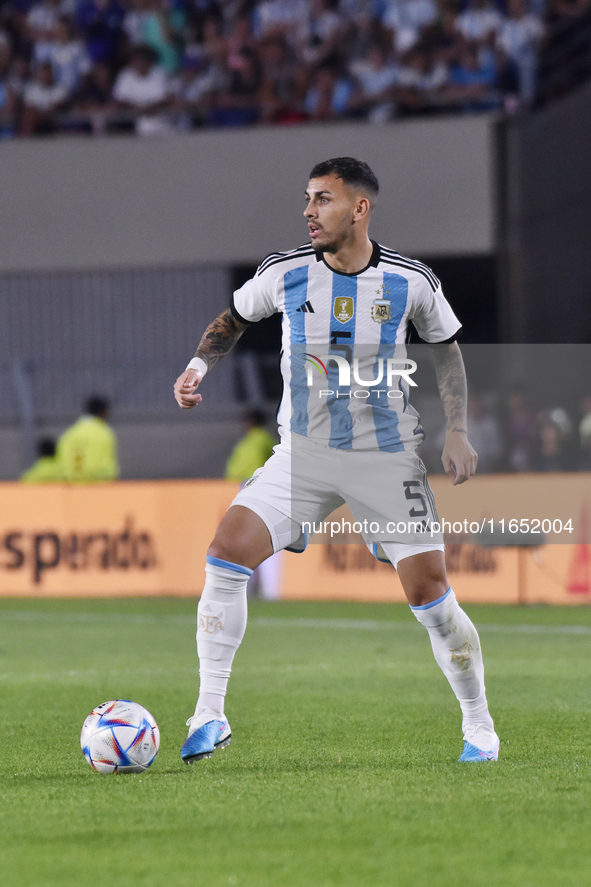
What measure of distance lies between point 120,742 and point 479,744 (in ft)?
4.85

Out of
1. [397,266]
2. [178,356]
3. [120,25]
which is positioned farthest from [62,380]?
[397,266]

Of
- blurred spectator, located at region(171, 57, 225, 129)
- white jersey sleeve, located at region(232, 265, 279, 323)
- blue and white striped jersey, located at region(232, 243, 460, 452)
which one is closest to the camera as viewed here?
blue and white striped jersey, located at region(232, 243, 460, 452)

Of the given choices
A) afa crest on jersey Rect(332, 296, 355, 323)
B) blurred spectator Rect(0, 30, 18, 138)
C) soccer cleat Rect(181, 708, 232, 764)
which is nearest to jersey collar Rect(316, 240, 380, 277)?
afa crest on jersey Rect(332, 296, 355, 323)

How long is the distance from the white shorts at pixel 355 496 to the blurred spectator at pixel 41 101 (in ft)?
47.7

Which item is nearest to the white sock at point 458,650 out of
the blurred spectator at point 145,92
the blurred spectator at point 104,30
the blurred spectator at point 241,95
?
the blurred spectator at point 241,95

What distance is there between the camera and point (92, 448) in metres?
15.1

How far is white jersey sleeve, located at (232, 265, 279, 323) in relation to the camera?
548 cm

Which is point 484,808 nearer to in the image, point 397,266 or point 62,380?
point 397,266

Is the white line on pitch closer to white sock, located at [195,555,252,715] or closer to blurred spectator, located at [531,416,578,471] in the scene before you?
blurred spectator, located at [531,416,578,471]

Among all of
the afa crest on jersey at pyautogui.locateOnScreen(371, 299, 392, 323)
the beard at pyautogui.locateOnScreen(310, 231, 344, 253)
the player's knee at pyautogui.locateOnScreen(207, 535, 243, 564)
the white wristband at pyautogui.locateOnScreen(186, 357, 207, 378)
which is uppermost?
the beard at pyautogui.locateOnScreen(310, 231, 344, 253)

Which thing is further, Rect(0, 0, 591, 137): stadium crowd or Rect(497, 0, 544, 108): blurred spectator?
Rect(0, 0, 591, 137): stadium crowd

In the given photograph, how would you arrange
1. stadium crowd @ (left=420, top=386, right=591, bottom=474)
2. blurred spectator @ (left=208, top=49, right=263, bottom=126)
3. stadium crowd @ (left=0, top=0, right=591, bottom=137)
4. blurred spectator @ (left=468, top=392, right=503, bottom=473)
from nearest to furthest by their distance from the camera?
1. stadium crowd @ (left=420, top=386, right=591, bottom=474)
2. blurred spectator @ (left=468, top=392, right=503, bottom=473)
3. stadium crowd @ (left=0, top=0, right=591, bottom=137)
4. blurred spectator @ (left=208, top=49, right=263, bottom=126)

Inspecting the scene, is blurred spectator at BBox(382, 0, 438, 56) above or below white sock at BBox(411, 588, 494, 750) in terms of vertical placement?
above

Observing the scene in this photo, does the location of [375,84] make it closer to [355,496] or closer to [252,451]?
[252,451]
